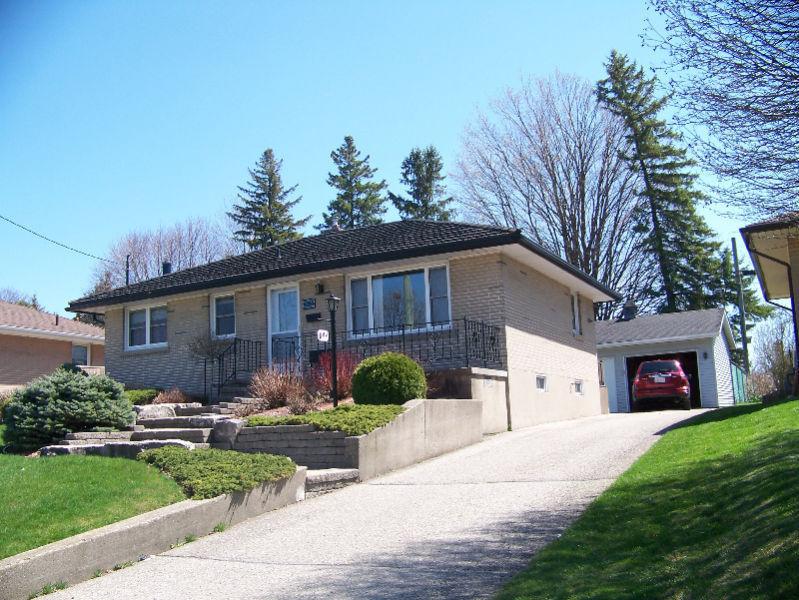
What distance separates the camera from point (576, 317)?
2194cm

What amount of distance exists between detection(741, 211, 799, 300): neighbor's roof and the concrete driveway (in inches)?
173

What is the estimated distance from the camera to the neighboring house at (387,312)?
16188mm

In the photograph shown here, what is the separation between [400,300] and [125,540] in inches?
425

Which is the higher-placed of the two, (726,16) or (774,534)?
(726,16)

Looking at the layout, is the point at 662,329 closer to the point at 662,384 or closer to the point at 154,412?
the point at 662,384

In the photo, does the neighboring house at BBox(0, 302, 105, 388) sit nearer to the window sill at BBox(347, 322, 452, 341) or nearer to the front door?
the front door

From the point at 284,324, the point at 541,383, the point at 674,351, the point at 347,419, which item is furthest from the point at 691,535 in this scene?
the point at 674,351

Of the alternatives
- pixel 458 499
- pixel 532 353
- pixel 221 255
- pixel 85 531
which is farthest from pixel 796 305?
pixel 221 255

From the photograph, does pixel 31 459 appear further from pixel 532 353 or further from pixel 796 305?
pixel 796 305

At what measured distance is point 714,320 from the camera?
29.7m

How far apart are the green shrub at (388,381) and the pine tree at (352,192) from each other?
123 ft

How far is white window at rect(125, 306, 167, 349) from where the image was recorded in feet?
68.2

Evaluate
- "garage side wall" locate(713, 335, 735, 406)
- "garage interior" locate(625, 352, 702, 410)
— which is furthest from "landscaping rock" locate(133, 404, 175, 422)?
"garage side wall" locate(713, 335, 735, 406)

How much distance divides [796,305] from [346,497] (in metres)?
10.9
